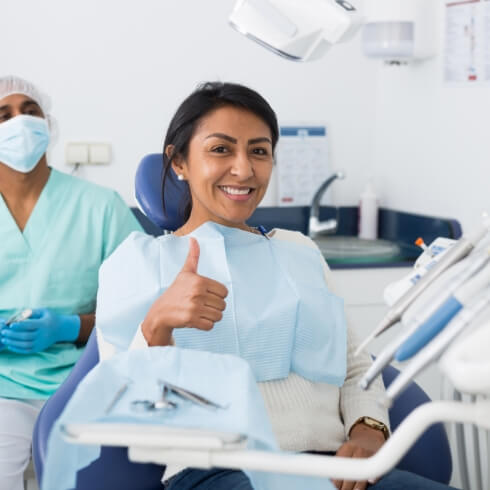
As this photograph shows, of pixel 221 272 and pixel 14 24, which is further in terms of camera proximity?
pixel 14 24

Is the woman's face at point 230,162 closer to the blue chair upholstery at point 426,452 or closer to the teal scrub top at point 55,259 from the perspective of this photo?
the blue chair upholstery at point 426,452

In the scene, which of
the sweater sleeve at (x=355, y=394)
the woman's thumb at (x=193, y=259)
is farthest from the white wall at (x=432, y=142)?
the woman's thumb at (x=193, y=259)

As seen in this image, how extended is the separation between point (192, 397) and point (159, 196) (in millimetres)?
871

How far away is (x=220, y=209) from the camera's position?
1.46 meters

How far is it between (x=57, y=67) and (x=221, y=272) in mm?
1430

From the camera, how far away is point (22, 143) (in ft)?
6.39

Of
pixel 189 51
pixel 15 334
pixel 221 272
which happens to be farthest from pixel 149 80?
pixel 221 272

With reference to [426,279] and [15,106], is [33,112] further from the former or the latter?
[426,279]

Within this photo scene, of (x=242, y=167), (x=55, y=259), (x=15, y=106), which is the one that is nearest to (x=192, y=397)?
(x=242, y=167)

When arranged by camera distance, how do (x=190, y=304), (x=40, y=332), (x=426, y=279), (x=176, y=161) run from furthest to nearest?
(x=40, y=332), (x=176, y=161), (x=190, y=304), (x=426, y=279)

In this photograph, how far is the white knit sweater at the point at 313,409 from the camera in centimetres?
132

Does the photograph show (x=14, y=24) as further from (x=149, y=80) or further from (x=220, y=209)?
(x=220, y=209)

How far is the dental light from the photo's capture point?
1361mm

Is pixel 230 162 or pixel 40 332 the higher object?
pixel 230 162
